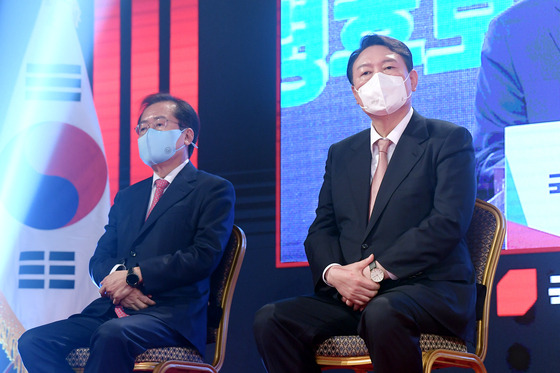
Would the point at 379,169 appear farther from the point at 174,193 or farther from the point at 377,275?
the point at 174,193

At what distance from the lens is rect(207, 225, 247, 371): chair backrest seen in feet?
10.6

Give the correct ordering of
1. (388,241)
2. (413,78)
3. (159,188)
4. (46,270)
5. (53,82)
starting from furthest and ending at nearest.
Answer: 1. (53,82)
2. (46,270)
3. (159,188)
4. (413,78)
5. (388,241)

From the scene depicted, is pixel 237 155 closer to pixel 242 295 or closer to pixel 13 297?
pixel 242 295

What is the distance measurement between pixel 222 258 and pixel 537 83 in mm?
1732

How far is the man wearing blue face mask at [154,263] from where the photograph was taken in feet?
9.77

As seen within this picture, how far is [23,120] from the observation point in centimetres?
461

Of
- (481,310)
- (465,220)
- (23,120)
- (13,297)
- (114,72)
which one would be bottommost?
(13,297)

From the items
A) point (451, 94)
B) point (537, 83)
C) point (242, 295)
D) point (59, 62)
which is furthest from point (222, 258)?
point (59, 62)

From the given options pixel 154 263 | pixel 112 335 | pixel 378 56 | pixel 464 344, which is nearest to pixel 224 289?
pixel 154 263

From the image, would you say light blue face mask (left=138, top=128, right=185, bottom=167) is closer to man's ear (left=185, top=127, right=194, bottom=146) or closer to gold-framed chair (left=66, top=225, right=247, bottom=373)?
man's ear (left=185, top=127, right=194, bottom=146)

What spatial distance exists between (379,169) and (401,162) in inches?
4.9

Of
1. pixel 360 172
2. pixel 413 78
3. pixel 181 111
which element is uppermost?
pixel 413 78

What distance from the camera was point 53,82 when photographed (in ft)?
15.3

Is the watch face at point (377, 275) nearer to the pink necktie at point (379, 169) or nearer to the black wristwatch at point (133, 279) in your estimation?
the pink necktie at point (379, 169)
